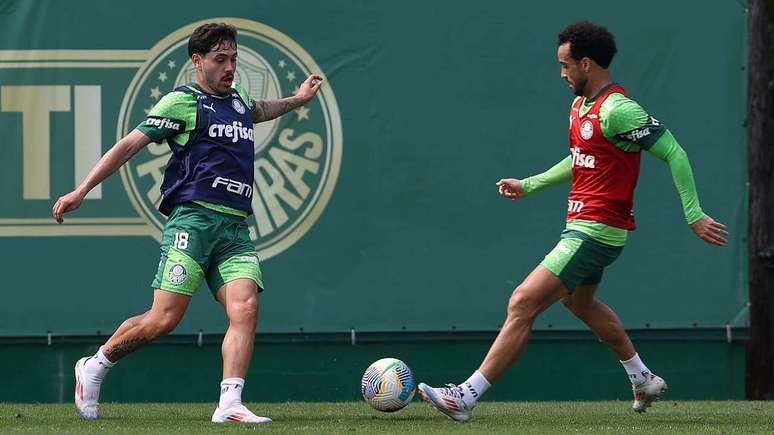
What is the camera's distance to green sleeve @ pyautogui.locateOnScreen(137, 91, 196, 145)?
696cm

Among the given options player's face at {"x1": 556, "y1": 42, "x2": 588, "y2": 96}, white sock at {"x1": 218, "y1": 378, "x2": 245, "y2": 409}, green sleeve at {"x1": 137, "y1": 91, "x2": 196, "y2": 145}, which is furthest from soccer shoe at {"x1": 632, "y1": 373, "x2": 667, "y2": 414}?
green sleeve at {"x1": 137, "y1": 91, "x2": 196, "y2": 145}

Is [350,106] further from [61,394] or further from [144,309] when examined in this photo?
[61,394]

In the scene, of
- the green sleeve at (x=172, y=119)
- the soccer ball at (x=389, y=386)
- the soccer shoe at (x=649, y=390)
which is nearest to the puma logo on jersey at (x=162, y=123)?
the green sleeve at (x=172, y=119)

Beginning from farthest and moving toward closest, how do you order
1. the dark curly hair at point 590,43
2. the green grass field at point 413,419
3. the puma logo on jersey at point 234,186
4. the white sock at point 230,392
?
the dark curly hair at point 590,43 → the puma logo on jersey at point 234,186 → the white sock at point 230,392 → the green grass field at point 413,419

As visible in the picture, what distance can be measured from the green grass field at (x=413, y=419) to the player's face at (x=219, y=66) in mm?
1711

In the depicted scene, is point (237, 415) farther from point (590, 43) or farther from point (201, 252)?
point (590, 43)

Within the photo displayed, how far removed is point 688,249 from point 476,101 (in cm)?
179

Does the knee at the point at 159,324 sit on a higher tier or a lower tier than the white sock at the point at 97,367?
higher

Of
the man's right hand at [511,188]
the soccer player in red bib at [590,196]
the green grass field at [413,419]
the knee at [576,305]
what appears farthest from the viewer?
the man's right hand at [511,188]

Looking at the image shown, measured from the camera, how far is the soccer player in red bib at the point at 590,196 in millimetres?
6930

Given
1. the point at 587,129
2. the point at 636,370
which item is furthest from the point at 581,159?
the point at 636,370

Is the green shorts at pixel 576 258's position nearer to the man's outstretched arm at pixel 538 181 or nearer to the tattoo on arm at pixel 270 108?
the man's outstretched arm at pixel 538 181

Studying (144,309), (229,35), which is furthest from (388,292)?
(229,35)

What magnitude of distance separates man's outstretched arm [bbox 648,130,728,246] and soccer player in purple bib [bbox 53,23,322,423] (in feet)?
6.90
